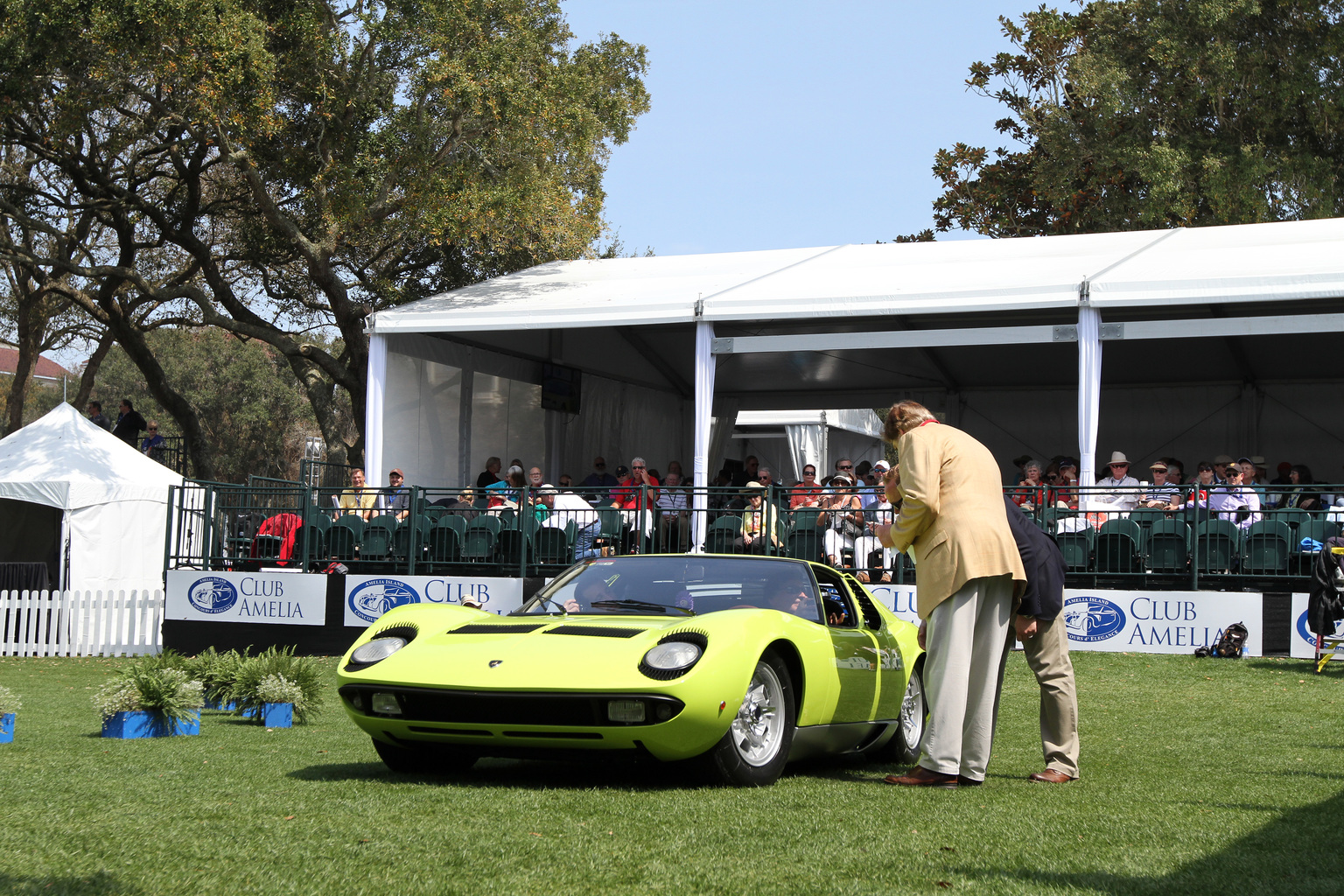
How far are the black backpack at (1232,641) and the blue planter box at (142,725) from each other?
9608 millimetres

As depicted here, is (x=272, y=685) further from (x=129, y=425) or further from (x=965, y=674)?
(x=129, y=425)

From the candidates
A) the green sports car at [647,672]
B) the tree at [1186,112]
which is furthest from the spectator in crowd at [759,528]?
the tree at [1186,112]

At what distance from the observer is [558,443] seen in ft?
75.6

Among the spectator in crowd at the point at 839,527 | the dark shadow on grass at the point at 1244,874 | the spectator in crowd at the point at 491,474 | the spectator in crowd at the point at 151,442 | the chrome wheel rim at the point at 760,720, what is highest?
the spectator in crowd at the point at 151,442

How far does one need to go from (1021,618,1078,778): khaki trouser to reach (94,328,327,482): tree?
189 feet

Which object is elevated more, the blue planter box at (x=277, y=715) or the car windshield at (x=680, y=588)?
the car windshield at (x=680, y=588)

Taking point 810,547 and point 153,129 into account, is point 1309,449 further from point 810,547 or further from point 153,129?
point 153,129

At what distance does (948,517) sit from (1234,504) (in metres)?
9.15

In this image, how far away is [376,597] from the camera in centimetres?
1553

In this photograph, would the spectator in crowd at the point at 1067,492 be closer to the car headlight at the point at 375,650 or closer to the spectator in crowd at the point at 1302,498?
the spectator in crowd at the point at 1302,498

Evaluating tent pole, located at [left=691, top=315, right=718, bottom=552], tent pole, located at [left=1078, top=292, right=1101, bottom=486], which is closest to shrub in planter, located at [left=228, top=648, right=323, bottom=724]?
tent pole, located at [left=691, top=315, right=718, bottom=552]

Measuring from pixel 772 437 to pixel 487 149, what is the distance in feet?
29.0

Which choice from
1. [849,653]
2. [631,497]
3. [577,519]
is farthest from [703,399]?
[849,653]

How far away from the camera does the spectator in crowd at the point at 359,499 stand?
1620 centimetres
